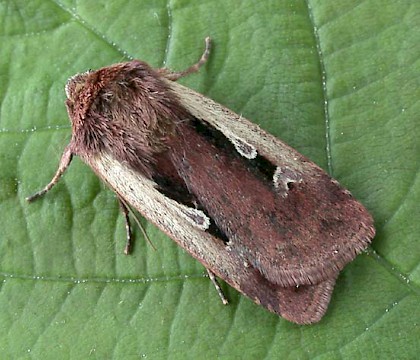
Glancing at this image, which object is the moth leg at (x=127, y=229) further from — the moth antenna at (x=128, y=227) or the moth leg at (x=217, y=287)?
the moth leg at (x=217, y=287)

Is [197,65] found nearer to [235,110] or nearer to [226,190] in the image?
[235,110]

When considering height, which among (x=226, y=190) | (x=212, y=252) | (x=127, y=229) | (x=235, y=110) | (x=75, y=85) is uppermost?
(x=235, y=110)

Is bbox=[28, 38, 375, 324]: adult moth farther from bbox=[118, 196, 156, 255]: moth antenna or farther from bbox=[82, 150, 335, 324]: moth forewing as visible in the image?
bbox=[118, 196, 156, 255]: moth antenna

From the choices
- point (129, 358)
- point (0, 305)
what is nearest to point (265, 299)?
point (129, 358)

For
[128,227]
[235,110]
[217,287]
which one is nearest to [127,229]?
[128,227]

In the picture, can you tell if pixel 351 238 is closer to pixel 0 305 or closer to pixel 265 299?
pixel 265 299

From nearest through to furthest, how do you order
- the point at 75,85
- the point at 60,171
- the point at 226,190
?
the point at 226,190
the point at 75,85
the point at 60,171
